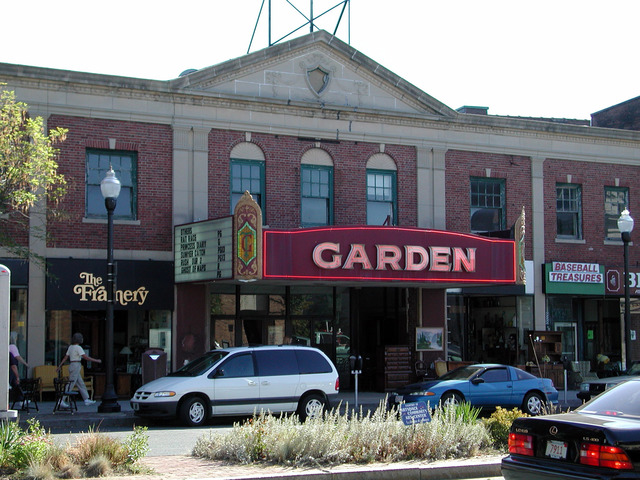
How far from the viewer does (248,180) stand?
2470cm

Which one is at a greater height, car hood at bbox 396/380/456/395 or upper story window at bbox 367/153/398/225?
upper story window at bbox 367/153/398/225

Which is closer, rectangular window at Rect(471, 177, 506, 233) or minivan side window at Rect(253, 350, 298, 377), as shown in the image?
→ minivan side window at Rect(253, 350, 298, 377)

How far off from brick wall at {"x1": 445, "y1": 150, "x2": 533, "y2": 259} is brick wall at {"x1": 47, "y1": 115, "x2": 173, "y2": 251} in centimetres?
900

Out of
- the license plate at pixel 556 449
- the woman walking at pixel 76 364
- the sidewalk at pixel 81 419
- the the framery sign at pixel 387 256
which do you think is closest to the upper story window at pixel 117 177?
the woman walking at pixel 76 364

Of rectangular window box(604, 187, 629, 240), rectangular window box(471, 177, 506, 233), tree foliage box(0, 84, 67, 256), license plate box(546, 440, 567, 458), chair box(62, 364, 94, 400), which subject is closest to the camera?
license plate box(546, 440, 567, 458)

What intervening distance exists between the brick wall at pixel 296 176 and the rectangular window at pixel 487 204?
2.26m

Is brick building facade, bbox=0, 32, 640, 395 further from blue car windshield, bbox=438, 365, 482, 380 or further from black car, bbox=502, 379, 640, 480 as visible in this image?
black car, bbox=502, 379, 640, 480

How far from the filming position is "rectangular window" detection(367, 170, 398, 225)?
26219 millimetres

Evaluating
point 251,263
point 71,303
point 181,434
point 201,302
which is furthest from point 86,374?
point 181,434

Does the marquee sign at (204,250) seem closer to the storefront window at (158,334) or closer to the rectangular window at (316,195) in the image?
the storefront window at (158,334)

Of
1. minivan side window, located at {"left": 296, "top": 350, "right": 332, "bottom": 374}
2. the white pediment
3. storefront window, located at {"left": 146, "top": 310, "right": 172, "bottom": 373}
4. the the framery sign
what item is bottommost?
minivan side window, located at {"left": 296, "top": 350, "right": 332, "bottom": 374}

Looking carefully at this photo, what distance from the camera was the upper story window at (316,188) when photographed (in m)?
25.4

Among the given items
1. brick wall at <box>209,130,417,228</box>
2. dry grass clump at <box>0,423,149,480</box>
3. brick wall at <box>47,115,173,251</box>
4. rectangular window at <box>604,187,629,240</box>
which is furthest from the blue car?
rectangular window at <box>604,187,629,240</box>

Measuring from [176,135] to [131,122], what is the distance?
49.6 inches
